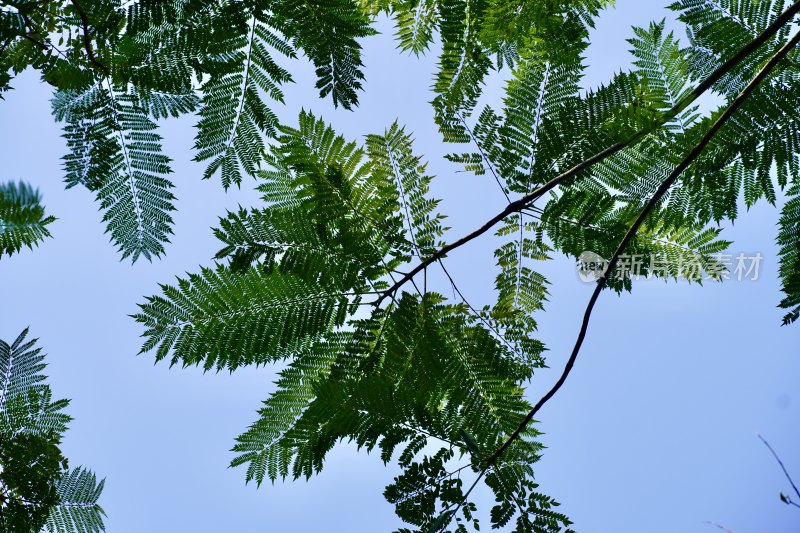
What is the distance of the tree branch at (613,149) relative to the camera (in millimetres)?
1568

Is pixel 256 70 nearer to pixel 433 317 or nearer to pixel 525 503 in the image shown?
pixel 433 317

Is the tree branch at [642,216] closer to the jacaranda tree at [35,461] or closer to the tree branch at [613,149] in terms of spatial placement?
the tree branch at [613,149]

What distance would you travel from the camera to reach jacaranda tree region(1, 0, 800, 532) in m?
1.59

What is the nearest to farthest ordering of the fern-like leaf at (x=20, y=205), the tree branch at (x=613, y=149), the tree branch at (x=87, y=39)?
the fern-like leaf at (x=20, y=205) < the tree branch at (x=87, y=39) < the tree branch at (x=613, y=149)

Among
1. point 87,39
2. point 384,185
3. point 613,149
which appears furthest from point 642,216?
point 87,39

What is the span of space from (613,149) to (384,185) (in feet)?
2.01

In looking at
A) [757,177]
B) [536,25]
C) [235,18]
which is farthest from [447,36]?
[757,177]

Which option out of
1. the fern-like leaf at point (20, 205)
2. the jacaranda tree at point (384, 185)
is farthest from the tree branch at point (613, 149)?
the fern-like leaf at point (20, 205)

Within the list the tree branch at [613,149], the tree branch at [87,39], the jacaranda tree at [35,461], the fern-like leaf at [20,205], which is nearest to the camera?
the fern-like leaf at [20,205]

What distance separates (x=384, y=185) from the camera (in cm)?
185

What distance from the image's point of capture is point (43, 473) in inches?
80.2

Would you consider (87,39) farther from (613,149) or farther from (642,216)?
(642,216)

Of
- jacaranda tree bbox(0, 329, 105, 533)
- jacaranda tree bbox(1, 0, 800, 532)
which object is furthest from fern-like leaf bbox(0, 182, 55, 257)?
jacaranda tree bbox(0, 329, 105, 533)

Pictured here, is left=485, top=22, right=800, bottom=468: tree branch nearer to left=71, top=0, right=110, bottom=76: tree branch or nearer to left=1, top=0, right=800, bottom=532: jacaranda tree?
left=1, top=0, right=800, bottom=532: jacaranda tree
